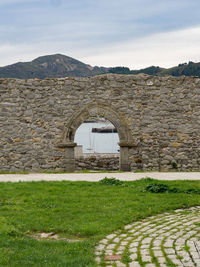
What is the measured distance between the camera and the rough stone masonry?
44.8 ft

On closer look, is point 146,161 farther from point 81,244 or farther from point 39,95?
point 81,244

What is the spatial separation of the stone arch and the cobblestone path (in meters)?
7.11

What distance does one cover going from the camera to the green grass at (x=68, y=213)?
16.0ft

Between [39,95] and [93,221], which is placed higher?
[39,95]

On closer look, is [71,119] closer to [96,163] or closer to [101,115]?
[101,115]

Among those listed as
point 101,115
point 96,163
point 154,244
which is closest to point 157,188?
point 154,244

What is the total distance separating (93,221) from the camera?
20.7 feet

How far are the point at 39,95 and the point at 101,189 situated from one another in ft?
19.1

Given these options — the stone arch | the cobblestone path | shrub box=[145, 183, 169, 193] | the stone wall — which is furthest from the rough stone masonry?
the cobblestone path

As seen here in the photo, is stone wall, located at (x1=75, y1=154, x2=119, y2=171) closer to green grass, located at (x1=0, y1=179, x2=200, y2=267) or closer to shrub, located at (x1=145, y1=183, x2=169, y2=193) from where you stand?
green grass, located at (x1=0, y1=179, x2=200, y2=267)

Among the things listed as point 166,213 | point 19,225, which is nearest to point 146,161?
point 166,213

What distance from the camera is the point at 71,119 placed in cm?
1362

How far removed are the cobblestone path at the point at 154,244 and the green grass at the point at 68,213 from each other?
194mm

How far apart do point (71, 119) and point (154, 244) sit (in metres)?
8.82
